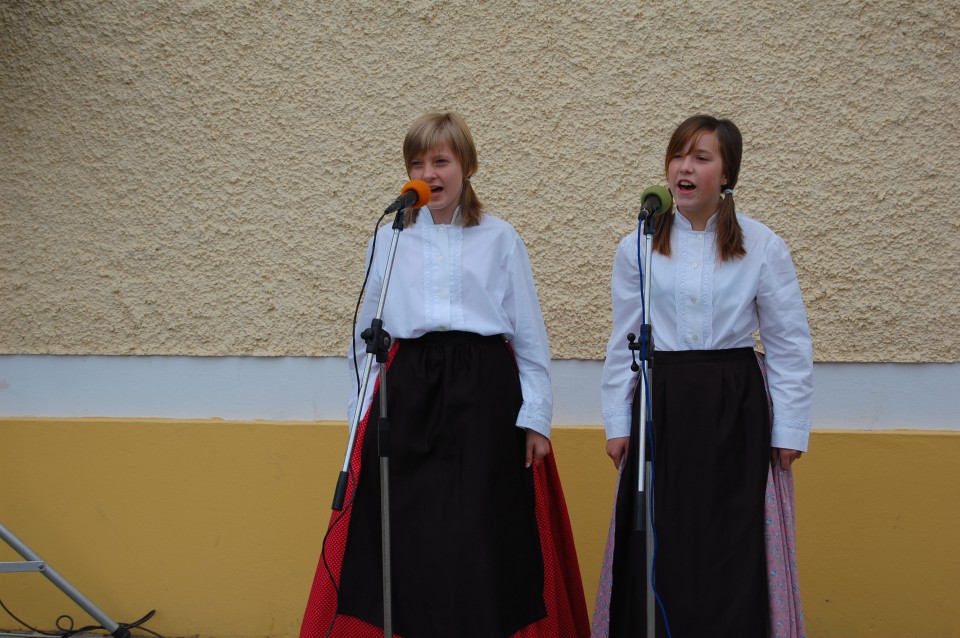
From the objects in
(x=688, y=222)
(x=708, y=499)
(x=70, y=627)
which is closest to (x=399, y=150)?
(x=688, y=222)

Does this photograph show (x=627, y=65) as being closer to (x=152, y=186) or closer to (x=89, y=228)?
(x=152, y=186)

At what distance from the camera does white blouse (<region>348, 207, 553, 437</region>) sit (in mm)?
2816

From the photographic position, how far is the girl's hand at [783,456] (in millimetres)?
2643

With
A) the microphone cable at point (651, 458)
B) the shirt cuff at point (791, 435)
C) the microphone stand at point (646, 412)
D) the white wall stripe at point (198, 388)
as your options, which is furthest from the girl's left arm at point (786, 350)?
the white wall stripe at point (198, 388)

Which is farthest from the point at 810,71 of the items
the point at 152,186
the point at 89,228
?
the point at 89,228

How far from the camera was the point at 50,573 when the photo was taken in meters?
3.46

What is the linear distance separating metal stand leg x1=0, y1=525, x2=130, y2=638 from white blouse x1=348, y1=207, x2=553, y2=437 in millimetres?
1575

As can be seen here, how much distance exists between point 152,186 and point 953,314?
338 centimetres

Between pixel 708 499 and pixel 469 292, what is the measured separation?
96cm

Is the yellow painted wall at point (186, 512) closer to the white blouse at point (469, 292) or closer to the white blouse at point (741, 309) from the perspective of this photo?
the white blouse at point (469, 292)

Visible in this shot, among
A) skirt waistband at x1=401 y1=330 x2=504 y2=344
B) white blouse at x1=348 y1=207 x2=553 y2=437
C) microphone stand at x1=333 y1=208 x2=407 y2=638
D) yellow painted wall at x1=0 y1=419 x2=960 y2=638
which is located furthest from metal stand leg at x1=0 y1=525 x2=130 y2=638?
skirt waistband at x1=401 y1=330 x2=504 y2=344

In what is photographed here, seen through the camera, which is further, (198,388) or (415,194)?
(198,388)

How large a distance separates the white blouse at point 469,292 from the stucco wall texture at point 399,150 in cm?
81

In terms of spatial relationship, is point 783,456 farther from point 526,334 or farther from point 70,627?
point 70,627
